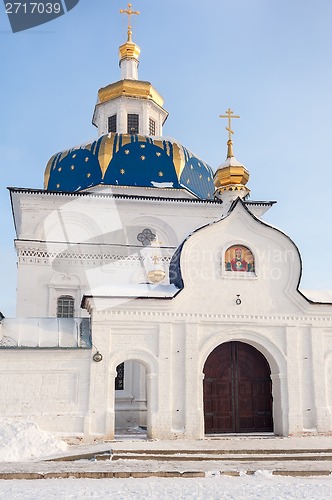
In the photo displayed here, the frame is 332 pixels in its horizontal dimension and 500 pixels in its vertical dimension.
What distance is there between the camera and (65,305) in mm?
18422

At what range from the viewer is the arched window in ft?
60.1

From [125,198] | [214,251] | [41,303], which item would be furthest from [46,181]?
[214,251]

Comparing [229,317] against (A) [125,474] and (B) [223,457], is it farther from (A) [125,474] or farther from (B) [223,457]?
(A) [125,474]

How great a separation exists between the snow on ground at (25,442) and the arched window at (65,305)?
Result: 25.6 feet

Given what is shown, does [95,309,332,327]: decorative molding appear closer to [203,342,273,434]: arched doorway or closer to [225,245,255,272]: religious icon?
[203,342,273,434]: arched doorway

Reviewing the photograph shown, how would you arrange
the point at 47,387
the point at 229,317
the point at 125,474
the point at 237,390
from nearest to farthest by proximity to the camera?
the point at 125,474, the point at 47,387, the point at 229,317, the point at 237,390

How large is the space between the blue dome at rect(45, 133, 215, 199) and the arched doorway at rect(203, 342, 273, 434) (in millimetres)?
8618

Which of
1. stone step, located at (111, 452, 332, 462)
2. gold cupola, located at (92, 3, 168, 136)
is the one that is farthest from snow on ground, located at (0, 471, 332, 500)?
gold cupola, located at (92, 3, 168, 136)

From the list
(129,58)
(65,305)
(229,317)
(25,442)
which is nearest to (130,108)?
(129,58)

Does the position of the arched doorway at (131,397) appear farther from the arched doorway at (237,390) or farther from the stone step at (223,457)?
the stone step at (223,457)

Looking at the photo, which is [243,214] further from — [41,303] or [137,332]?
[41,303]

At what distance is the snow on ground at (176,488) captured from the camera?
641 cm

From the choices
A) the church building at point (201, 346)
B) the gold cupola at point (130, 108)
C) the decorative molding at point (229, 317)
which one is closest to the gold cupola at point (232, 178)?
the church building at point (201, 346)

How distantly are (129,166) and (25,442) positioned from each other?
39.9ft
